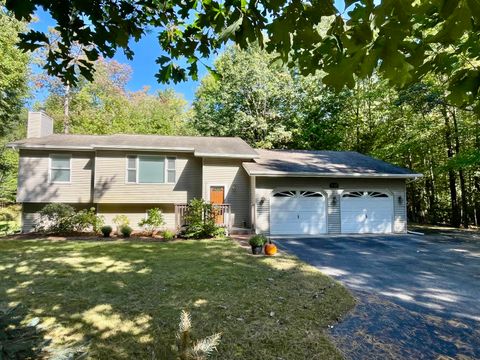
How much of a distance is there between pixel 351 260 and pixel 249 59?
64.0 ft

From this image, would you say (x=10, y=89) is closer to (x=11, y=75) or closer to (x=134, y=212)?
(x=11, y=75)

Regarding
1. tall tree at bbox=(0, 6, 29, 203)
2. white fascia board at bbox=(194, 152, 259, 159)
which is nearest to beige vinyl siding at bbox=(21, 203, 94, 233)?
white fascia board at bbox=(194, 152, 259, 159)

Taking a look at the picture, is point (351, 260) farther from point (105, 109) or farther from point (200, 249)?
point (105, 109)

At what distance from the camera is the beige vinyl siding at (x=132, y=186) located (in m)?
13.6

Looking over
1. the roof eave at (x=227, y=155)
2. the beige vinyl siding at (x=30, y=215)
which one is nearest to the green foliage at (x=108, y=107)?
the beige vinyl siding at (x=30, y=215)

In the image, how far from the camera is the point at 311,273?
669 cm

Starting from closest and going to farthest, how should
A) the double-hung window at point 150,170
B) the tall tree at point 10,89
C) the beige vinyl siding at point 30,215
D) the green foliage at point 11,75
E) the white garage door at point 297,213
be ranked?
the white garage door at point 297,213
the beige vinyl siding at point 30,215
the double-hung window at point 150,170
the green foliage at point 11,75
the tall tree at point 10,89

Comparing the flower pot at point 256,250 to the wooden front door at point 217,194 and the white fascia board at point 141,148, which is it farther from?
the white fascia board at point 141,148

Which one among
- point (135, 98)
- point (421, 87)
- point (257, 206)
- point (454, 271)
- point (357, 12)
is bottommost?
point (454, 271)

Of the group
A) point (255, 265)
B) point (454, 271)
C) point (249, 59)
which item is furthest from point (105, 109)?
point (454, 271)

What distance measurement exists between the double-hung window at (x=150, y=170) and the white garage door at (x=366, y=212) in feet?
27.6

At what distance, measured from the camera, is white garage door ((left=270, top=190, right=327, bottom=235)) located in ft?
41.9

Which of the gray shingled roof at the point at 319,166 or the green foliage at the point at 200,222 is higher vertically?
the gray shingled roof at the point at 319,166

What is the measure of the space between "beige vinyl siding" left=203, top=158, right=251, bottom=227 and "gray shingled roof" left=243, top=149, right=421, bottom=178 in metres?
0.81
